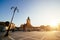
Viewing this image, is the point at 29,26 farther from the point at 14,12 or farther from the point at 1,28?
the point at 14,12

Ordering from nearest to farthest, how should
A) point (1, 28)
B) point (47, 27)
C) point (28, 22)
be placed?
point (1, 28) < point (28, 22) < point (47, 27)

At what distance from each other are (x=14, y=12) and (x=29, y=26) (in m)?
145

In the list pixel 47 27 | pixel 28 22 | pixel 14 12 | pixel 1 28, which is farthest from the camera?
pixel 47 27

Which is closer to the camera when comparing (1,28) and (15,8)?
(15,8)

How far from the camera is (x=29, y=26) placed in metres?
176

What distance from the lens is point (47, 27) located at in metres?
198

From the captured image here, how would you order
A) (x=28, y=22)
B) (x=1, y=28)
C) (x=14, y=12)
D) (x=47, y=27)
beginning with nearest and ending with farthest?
1. (x=14, y=12)
2. (x=1, y=28)
3. (x=28, y=22)
4. (x=47, y=27)

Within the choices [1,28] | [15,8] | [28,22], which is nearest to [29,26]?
[28,22]

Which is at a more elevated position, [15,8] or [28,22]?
[28,22]

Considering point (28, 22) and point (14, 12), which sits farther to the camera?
point (28, 22)

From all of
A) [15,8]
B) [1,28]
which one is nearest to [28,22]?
[1,28]

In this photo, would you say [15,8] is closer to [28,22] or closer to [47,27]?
[28,22]

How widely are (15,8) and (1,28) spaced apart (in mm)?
63414

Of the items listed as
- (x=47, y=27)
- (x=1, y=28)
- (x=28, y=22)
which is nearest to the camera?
(x=1, y=28)
